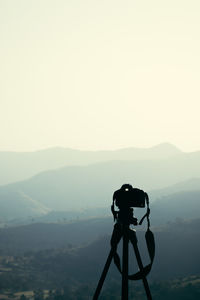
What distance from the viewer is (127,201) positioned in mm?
6414

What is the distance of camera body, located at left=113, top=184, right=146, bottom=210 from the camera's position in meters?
6.30

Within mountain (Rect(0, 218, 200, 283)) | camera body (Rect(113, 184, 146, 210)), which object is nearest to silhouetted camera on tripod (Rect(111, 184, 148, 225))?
camera body (Rect(113, 184, 146, 210))

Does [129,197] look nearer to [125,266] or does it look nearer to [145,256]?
[125,266]

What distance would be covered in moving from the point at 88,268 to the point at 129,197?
113 metres

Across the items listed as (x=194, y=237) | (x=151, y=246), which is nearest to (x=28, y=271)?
(x=194, y=237)

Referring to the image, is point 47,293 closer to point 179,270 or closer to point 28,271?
point 28,271

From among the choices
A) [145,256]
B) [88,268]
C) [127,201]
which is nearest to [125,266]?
[127,201]

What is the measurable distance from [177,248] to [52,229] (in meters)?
86.6

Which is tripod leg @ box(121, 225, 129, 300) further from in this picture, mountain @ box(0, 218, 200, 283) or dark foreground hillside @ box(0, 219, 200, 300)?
mountain @ box(0, 218, 200, 283)

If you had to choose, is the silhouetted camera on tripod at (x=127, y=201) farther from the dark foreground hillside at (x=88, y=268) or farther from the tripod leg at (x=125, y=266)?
the dark foreground hillside at (x=88, y=268)

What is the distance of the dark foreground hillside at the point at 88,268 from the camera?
8981cm

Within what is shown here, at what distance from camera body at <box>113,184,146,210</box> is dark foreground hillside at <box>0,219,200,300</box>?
75873mm

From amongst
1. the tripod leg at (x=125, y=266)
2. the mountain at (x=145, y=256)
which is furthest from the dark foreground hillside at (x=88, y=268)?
the tripod leg at (x=125, y=266)

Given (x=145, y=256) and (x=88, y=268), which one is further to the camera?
(x=88, y=268)
